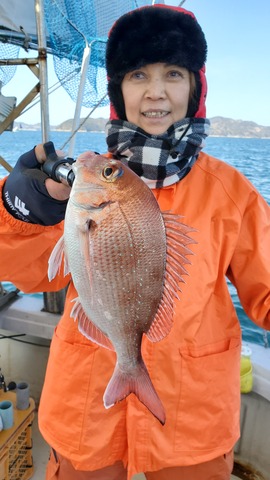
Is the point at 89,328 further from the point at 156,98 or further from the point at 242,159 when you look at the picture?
the point at 242,159

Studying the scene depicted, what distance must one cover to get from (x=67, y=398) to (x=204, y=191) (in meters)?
1.25

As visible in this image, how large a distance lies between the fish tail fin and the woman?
1.20 ft

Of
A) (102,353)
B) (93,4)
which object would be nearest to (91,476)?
(102,353)

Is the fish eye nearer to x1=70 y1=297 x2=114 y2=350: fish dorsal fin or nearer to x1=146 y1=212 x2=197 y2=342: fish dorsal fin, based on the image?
x1=146 y1=212 x2=197 y2=342: fish dorsal fin

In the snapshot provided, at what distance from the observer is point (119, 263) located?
1271mm

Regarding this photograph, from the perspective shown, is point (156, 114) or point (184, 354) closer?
point (184, 354)

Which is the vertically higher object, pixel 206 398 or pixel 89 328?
pixel 89 328

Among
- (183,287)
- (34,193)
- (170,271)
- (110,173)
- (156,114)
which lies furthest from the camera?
(156,114)

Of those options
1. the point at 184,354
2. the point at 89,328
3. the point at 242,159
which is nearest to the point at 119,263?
the point at 89,328

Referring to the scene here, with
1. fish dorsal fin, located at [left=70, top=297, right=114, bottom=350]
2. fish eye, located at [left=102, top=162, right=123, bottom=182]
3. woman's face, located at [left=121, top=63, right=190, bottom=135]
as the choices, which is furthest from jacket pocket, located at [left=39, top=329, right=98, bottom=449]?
woman's face, located at [left=121, top=63, right=190, bottom=135]

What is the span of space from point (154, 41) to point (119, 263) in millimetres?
1183

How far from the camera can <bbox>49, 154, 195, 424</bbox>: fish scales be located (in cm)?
123

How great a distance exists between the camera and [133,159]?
1.91 metres

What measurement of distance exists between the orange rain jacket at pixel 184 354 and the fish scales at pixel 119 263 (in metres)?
0.38
